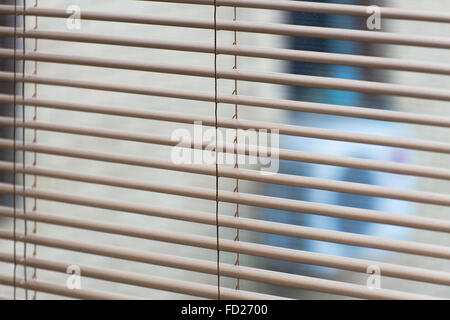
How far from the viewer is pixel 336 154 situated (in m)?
1.01

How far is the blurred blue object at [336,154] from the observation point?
1.01m

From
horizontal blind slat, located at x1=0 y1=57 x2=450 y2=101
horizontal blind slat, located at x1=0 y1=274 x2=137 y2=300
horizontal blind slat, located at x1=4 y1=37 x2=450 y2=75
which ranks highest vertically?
horizontal blind slat, located at x1=4 y1=37 x2=450 y2=75

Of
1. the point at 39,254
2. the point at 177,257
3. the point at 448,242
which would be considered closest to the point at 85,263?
the point at 39,254

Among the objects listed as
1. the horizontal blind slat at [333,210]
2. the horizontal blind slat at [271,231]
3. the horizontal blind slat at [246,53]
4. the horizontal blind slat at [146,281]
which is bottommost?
the horizontal blind slat at [146,281]

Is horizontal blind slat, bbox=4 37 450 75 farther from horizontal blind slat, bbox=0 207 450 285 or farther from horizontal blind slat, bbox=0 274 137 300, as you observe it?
horizontal blind slat, bbox=0 274 137 300

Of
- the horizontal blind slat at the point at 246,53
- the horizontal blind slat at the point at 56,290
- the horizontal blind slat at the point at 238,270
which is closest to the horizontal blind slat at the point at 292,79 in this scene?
the horizontal blind slat at the point at 246,53

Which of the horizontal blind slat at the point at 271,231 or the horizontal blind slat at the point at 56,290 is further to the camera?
the horizontal blind slat at the point at 56,290

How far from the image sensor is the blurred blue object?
1.01 meters

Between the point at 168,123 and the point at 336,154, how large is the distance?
330 millimetres

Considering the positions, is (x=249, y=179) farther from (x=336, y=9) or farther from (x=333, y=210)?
(x=336, y=9)

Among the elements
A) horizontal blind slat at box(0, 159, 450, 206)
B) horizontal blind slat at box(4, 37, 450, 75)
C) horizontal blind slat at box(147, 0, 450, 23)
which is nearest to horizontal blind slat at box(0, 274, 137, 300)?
horizontal blind slat at box(0, 159, 450, 206)

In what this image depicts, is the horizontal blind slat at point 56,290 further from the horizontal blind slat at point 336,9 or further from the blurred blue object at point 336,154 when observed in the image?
the horizontal blind slat at point 336,9

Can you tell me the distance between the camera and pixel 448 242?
100cm

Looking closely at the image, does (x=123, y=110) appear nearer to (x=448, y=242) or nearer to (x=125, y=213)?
(x=125, y=213)
